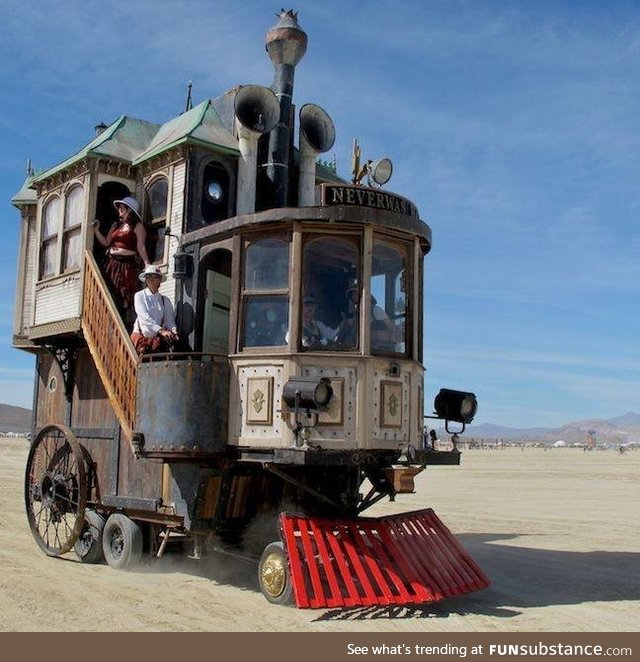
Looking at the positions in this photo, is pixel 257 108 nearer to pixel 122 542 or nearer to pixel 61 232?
pixel 61 232

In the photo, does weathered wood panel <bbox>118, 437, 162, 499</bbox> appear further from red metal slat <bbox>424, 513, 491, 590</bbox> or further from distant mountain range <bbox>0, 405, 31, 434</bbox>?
distant mountain range <bbox>0, 405, 31, 434</bbox>

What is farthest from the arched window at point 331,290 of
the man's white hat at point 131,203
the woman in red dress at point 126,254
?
the man's white hat at point 131,203

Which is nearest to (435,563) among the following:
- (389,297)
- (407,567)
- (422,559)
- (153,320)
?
(422,559)

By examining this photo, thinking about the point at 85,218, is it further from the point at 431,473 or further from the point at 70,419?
the point at 431,473

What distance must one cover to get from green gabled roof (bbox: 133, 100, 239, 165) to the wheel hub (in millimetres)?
5554

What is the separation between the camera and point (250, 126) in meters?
10.7

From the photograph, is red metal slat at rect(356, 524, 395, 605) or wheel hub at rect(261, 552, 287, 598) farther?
wheel hub at rect(261, 552, 287, 598)

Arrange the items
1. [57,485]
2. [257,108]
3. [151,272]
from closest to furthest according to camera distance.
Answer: [151,272] → [257,108] → [57,485]

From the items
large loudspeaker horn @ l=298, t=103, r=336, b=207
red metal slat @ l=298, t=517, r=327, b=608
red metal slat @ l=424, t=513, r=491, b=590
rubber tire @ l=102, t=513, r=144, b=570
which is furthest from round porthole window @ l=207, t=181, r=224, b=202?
red metal slat @ l=424, t=513, r=491, b=590

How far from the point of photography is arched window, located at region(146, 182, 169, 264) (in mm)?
11500

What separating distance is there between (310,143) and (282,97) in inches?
29.9

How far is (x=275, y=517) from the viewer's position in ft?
33.3

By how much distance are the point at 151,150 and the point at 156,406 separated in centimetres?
443
